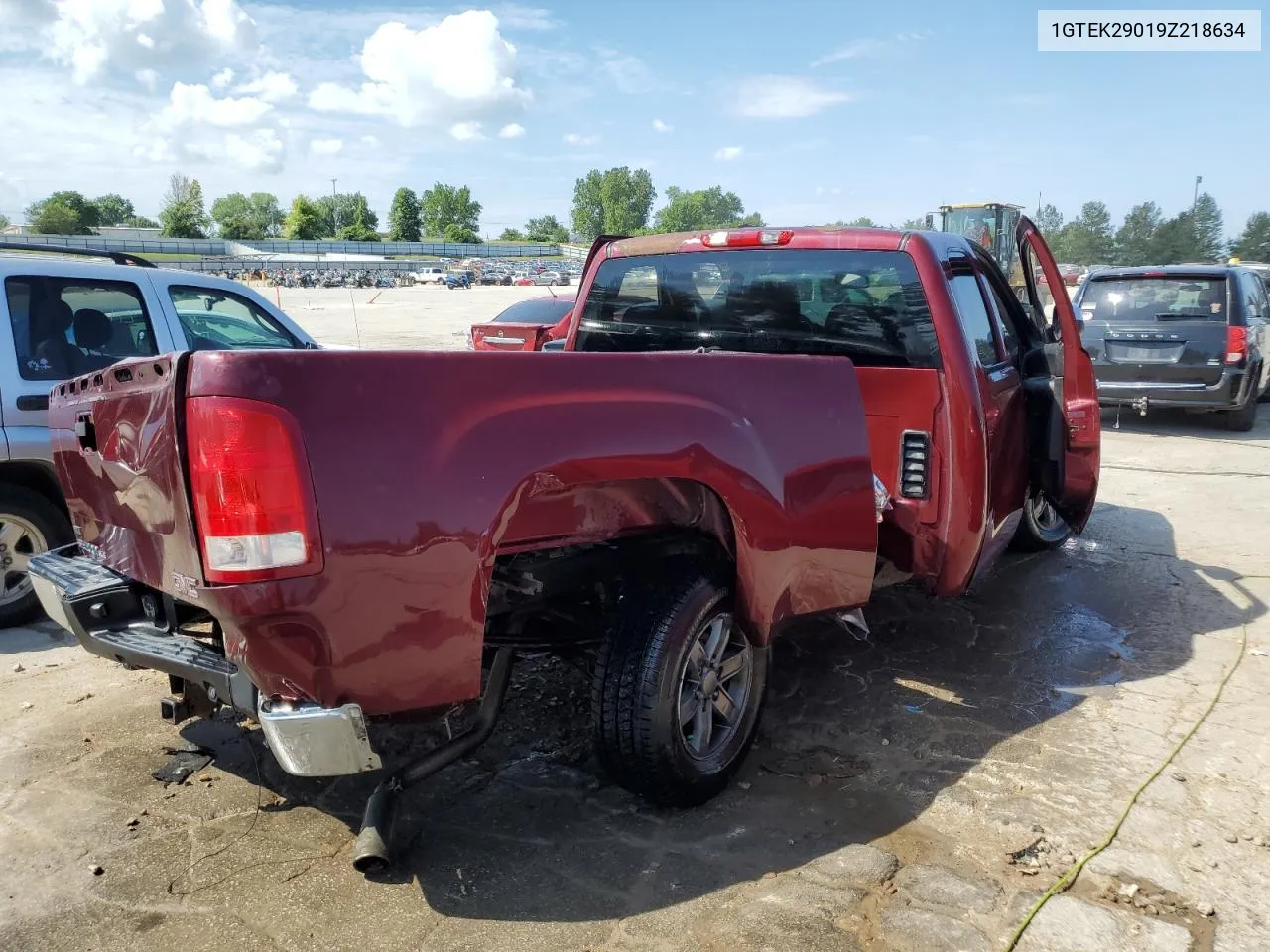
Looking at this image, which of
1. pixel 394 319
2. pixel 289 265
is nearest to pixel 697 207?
pixel 289 265

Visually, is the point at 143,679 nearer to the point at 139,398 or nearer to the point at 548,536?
the point at 139,398

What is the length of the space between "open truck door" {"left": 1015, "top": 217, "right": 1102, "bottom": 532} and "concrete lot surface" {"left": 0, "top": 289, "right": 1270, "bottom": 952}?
756 mm

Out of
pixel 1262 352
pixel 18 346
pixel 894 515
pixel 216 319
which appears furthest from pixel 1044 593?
pixel 1262 352

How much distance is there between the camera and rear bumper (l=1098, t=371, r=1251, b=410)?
10570mm

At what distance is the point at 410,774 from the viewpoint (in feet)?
9.42

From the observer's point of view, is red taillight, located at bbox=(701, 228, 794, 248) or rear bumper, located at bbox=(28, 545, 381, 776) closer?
rear bumper, located at bbox=(28, 545, 381, 776)

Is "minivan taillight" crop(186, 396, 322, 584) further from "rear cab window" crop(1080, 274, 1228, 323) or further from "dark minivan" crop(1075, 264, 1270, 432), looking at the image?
"rear cab window" crop(1080, 274, 1228, 323)

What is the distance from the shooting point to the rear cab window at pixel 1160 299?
35.2 ft

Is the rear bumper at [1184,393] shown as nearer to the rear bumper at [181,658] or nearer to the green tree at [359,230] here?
the rear bumper at [181,658]

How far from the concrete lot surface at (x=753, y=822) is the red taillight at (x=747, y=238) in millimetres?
1937

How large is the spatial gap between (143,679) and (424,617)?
8.67 feet

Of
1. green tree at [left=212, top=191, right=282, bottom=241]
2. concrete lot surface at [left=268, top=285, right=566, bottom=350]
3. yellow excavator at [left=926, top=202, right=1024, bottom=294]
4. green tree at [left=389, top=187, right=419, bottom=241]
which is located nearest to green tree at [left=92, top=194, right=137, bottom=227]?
green tree at [left=212, top=191, right=282, bottom=241]

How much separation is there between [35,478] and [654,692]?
384 cm

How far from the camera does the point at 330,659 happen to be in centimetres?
236
